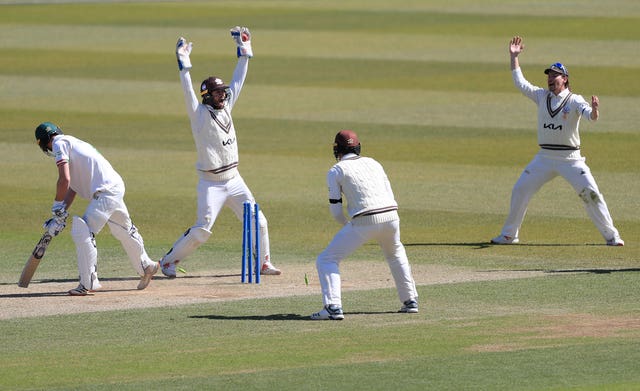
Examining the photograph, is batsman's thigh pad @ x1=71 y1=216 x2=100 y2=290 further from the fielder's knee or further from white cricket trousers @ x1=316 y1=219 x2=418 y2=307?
the fielder's knee

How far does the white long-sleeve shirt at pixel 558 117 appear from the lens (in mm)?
15945

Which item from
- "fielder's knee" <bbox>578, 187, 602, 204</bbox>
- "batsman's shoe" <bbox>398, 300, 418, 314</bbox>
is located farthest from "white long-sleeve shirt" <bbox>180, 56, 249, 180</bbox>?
"fielder's knee" <bbox>578, 187, 602, 204</bbox>

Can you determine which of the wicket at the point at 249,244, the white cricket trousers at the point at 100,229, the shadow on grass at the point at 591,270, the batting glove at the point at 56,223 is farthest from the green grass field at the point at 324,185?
the wicket at the point at 249,244

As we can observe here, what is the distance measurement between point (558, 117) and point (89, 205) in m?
5.58

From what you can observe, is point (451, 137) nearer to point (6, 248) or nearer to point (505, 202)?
point (505, 202)

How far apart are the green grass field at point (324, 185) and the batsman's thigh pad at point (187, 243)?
0.64m

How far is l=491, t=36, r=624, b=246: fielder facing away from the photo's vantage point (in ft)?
52.5

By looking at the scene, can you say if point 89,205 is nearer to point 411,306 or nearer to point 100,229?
point 100,229

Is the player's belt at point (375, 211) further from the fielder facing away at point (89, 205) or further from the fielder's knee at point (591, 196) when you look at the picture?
the fielder's knee at point (591, 196)

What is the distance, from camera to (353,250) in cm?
1203

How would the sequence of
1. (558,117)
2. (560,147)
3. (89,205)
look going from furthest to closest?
(560,147)
(558,117)
(89,205)

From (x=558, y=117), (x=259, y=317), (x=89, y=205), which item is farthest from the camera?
(x=558, y=117)

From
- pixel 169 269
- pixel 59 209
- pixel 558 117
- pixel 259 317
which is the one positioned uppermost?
pixel 558 117

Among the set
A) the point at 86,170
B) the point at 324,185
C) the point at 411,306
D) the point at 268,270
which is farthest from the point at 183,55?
the point at 324,185
